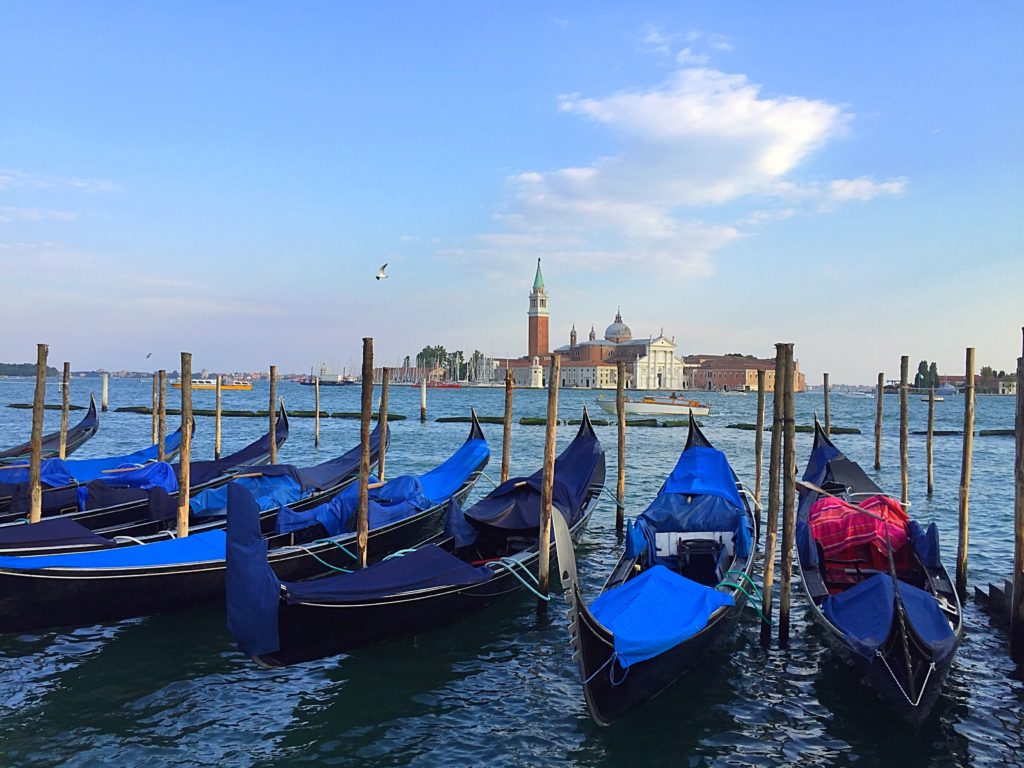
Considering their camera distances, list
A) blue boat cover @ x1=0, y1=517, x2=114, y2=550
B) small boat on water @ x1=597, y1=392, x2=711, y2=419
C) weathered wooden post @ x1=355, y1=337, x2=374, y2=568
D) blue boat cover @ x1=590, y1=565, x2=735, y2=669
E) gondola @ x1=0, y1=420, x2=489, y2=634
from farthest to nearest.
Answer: small boat on water @ x1=597, y1=392, x2=711, y2=419, weathered wooden post @ x1=355, y1=337, x2=374, y2=568, blue boat cover @ x1=0, y1=517, x2=114, y2=550, gondola @ x1=0, y1=420, x2=489, y2=634, blue boat cover @ x1=590, y1=565, x2=735, y2=669

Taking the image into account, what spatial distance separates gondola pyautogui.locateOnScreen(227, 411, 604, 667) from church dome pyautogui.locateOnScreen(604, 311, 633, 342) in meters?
103

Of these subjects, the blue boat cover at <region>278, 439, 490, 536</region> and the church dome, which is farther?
the church dome

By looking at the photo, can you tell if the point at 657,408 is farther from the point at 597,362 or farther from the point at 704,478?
the point at 597,362

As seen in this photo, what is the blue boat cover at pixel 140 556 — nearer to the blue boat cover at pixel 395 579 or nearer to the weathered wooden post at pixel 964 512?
the blue boat cover at pixel 395 579

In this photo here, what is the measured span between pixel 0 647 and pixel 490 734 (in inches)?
147

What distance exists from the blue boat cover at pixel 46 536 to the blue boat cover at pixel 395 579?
7.89 ft

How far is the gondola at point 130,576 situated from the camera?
545 centimetres

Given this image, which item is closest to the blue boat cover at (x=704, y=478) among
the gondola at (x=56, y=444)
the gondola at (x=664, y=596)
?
the gondola at (x=664, y=596)

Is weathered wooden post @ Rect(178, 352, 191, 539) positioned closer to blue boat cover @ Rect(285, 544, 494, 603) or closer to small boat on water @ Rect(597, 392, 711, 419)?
blue boat cover @ Rect(285, 544, 494, 603)

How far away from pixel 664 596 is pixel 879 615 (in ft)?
4.39

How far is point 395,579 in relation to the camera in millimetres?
5445

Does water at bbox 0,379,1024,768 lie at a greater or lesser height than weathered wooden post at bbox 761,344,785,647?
lesser

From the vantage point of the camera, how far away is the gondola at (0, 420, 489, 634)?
17.9ft

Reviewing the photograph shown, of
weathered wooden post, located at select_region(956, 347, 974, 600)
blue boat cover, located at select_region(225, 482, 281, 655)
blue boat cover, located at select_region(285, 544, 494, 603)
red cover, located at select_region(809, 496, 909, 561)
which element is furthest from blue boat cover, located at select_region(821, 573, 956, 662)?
blue boat cover, located at select_region(225, 482, 281, 655)
